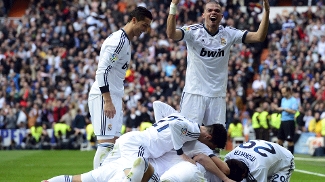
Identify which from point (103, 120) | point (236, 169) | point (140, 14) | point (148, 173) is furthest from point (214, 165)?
point (140, 14)

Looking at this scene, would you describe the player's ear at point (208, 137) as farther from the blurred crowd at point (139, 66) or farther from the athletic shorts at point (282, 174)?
the blurred crowd at point (139, 66)

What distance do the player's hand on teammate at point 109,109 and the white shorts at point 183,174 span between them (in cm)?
146

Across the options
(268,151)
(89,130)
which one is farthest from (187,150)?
(89,130)

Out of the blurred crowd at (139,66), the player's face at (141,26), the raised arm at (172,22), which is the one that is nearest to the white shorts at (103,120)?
the player's face at (141,26)

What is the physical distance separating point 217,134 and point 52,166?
941cm

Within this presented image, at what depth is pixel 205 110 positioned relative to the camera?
40.8 ft

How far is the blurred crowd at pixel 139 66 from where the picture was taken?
28.7m

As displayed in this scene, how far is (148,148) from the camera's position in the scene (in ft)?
36.4

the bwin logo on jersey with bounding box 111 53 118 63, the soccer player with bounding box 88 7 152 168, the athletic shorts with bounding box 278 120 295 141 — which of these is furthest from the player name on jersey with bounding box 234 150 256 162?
the athletic shorts with bounding box 278 120 295 141

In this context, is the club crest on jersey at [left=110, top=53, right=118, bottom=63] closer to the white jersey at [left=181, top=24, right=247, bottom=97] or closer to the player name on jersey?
the white jersey at [left=181, top=24, right=247, bottom=97]

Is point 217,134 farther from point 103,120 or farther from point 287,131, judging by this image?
point 287,131

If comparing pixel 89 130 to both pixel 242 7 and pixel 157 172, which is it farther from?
pixel 157 172

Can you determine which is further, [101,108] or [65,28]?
[65,28]

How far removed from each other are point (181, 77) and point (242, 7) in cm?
588
